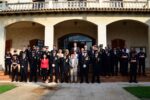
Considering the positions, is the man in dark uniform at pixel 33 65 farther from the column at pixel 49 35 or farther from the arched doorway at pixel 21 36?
the arched doorway at pixel 21 36

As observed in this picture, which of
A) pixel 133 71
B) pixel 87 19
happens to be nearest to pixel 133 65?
pixel 133 71

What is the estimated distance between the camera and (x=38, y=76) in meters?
18.1

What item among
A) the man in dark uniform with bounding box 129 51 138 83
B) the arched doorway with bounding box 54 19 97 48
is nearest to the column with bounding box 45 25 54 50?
the arched doorway with bounding box 54 19 97 48

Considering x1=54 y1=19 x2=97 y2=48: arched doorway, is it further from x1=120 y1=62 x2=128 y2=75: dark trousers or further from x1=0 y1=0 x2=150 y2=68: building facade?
x1=120 y1=62 x2=128 y2=75: dark trousers

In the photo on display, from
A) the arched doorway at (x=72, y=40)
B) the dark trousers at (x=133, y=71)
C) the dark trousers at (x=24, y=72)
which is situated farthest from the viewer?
the arched doorway at (x=72, y=40)

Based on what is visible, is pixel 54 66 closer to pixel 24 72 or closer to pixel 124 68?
pixel 24 72

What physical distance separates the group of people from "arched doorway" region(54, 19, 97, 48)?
7559 millimetres

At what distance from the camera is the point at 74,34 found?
84.0 ft

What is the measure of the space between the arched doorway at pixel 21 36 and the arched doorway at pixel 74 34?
138 centimetres

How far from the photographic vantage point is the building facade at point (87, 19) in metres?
22.0

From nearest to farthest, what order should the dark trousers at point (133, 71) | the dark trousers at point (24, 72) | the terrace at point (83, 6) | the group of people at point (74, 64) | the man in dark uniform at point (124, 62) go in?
the group of people at point (74, 64) < the dark trousers at point (133, 71) < the dark trousers at point (24, 72) < the man in dark uniform at point (124, 62) < the terrace at point (83, 6)

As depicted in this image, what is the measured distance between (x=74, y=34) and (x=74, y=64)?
907 cm

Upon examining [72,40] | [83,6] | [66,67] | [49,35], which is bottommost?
[66,67]

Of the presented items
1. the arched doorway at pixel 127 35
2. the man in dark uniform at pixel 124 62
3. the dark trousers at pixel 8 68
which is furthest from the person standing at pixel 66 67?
the arched doorway at pixel 127 35
